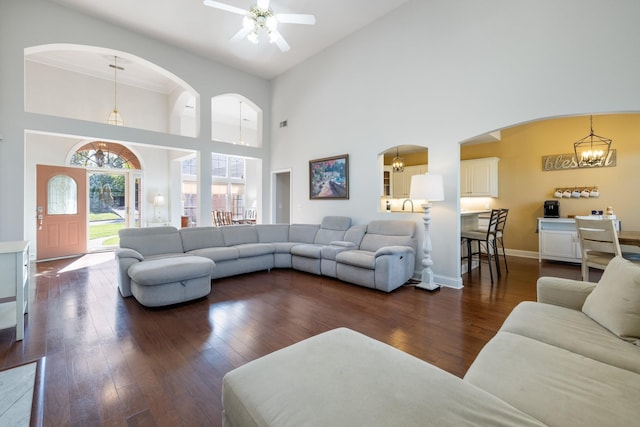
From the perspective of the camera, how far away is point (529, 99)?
336 cm

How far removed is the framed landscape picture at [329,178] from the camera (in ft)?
17.8

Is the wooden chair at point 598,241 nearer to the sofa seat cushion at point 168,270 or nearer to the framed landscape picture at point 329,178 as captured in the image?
the framed landscape picture at point 329,178

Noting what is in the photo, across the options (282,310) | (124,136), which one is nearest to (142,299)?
(282,310)

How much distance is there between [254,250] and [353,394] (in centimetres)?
404

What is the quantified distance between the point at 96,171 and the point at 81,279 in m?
3.89

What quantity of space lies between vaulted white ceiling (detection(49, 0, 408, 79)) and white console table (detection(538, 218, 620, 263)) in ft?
16.6

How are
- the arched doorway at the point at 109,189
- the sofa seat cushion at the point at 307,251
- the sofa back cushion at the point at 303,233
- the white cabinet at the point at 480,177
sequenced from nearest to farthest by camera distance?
1. the sofa seat cushion at the point at 307,251
2. the sofa back cushion at the point at 303,233
3. the white cabinet at the point at 480,177
4. the arched doorway at the point at 109,189

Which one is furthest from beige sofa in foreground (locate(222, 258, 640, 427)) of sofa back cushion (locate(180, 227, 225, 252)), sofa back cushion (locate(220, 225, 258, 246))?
sofa back cushion (locate(220, 225, 258, 246))

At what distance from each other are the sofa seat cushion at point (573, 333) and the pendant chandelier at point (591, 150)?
4923 millimetres

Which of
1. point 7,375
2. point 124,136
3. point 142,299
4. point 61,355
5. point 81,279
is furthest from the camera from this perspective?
point 124,136

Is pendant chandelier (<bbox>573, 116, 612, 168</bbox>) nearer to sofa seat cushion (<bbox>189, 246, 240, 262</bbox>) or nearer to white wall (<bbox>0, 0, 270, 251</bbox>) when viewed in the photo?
sofa seat cushion (<bbox>189, 246, 240, 262</bbox>)

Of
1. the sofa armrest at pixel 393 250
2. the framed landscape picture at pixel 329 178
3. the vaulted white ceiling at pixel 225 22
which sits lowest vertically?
the sofa armrest at pixel 393 250

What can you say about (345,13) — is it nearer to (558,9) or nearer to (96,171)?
(558,9)

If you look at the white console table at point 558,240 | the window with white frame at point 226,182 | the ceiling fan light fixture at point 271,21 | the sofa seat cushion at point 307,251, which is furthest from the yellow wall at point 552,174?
the window with white frame at point 226,182
